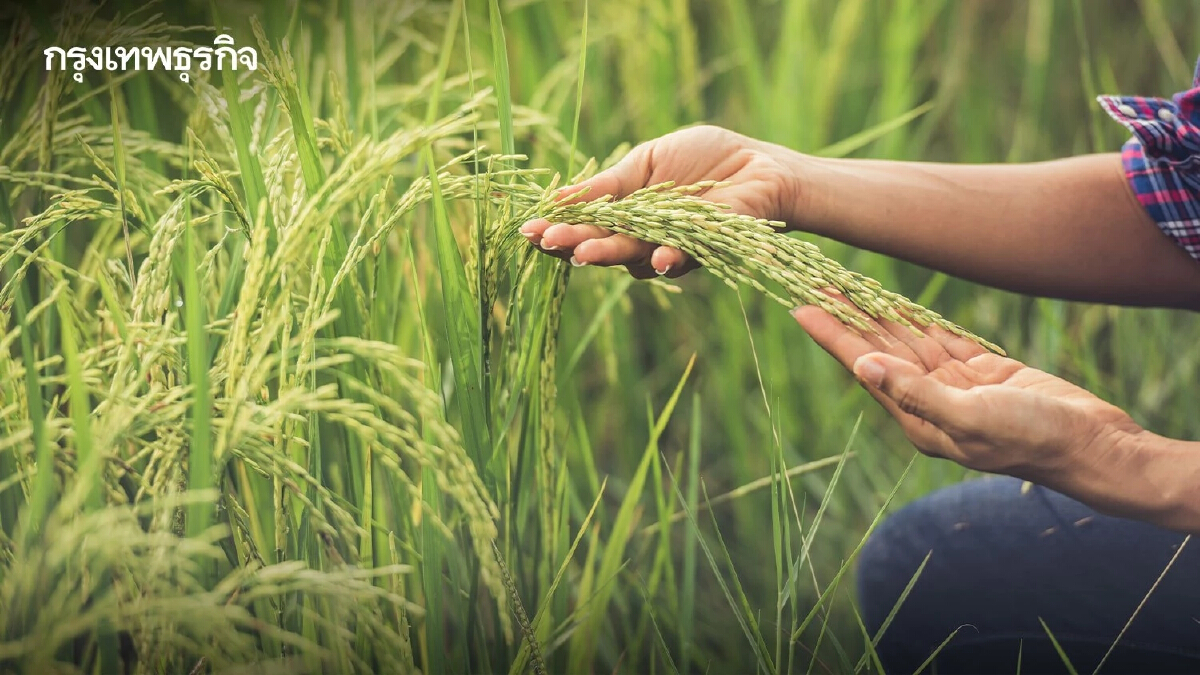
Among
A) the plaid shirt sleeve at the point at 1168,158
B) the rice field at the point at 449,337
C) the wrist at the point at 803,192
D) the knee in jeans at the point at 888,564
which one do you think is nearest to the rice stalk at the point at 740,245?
the rice field at the point at 449,337

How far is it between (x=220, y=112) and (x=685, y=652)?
89 cm

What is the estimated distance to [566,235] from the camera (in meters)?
0.99

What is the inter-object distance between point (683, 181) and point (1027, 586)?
0.75 metres

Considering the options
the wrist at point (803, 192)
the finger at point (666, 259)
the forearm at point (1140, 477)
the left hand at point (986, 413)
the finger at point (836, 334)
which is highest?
the wrist at point (803, 192)

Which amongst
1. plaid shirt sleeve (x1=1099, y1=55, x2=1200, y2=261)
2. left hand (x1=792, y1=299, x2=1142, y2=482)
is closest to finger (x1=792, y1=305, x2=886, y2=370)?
left hand (x1=792, y1=299, x2=1142, y2=482)

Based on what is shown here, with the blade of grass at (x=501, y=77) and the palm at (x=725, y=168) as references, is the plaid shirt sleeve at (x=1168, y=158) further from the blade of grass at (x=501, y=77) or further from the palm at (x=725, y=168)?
the blade of grass at (x=501, y=77)

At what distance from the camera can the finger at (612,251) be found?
3.34 ft

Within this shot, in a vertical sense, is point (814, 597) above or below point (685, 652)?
below

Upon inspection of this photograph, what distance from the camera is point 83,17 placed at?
109cm

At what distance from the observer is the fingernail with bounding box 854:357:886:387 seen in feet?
3.17

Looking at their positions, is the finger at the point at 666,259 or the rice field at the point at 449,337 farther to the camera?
the finger at the point at 666,259

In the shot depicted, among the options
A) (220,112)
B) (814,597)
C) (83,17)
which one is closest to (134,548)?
(220,112)

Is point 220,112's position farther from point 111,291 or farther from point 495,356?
point 495,356

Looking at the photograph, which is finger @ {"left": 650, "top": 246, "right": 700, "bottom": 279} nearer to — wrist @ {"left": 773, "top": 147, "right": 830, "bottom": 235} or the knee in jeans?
wrist @ {"left": 773, "top": 147, "right": 830, "bottom": 235}
